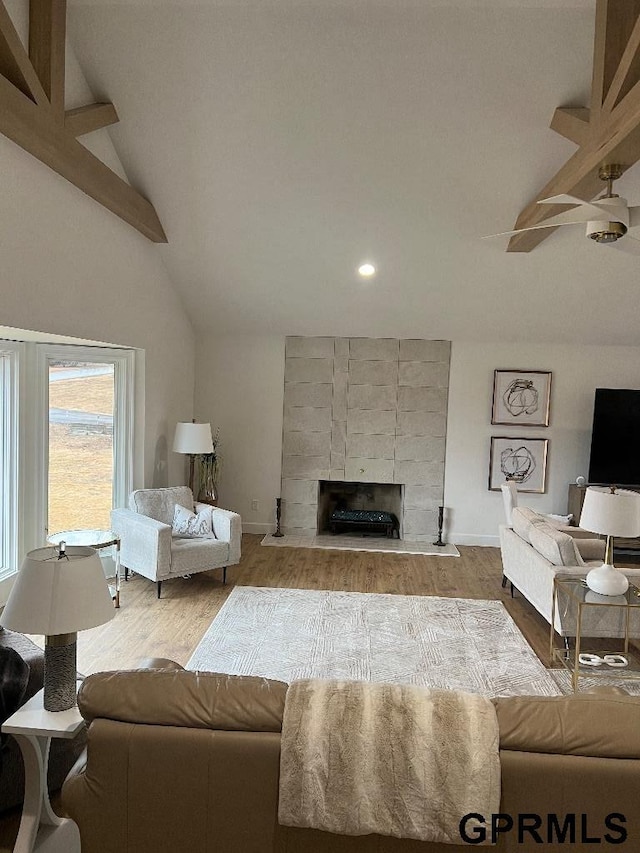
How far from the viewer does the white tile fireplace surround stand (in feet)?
26.3

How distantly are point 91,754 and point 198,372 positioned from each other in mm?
6517

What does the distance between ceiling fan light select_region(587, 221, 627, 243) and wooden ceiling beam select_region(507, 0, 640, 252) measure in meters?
0.38

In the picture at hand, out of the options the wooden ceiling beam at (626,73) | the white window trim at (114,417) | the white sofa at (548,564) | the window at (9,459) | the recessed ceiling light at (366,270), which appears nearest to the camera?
the wooden ceiling beam at (626,73)

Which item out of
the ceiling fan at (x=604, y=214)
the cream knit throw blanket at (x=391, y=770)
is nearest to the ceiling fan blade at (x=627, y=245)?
the ceiling fan at (x=604, y=214)

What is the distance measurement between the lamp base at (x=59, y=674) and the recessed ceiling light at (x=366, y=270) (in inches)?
196

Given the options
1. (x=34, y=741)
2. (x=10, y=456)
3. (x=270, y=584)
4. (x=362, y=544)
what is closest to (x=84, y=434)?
(x=10, y=456)

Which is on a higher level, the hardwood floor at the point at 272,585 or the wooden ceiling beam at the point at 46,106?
the wooden ceiling beam at the point at 46,106

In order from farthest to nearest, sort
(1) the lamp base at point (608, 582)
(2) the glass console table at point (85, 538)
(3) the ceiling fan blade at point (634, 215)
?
(2) the glass console table at point (85, 538), (1) the lamp base at point (608, 582), (3) the ceiling fan blade at point (634, 215)

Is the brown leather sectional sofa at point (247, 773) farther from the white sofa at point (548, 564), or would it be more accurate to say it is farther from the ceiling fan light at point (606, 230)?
the white sofa at point (548, 564)

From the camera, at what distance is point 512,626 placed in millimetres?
5328

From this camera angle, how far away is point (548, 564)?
4.93 m

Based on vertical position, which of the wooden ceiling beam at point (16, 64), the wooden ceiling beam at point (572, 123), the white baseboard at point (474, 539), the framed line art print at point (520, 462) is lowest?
the white baseboard at point (474, 539)

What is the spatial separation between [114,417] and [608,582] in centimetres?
443

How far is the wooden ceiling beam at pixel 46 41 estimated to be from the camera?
368 centimetres
